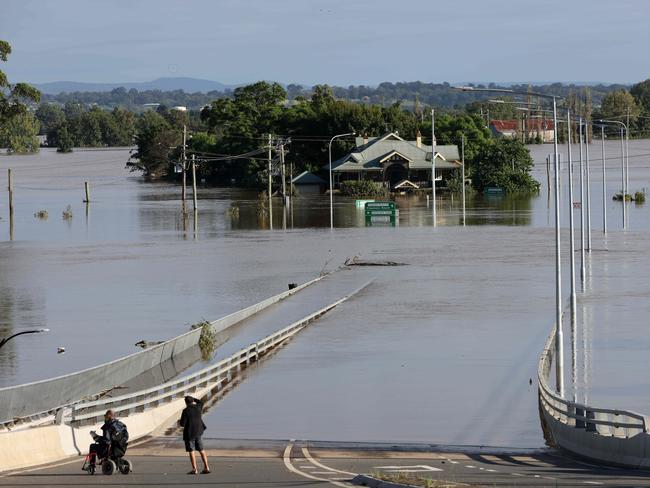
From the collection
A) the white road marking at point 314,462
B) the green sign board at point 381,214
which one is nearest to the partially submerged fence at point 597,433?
the white road marking at point 314,462

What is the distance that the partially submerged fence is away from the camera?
2277cm

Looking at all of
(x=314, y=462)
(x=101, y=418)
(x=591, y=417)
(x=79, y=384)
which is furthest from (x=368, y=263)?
(x=314, y=462)

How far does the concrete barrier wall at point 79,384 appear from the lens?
2847cm

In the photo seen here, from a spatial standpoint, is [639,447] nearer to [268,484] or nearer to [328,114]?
[268,484]

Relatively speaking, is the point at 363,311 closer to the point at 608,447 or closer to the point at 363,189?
the point at 608,447

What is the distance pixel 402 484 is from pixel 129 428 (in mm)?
8805

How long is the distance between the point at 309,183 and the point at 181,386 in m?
127

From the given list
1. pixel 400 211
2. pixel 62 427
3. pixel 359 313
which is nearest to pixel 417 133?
pixel 400 211

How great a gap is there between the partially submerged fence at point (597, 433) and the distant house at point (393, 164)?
123940 mm

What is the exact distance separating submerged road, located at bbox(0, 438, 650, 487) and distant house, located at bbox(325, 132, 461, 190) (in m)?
126

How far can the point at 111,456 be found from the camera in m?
22.0

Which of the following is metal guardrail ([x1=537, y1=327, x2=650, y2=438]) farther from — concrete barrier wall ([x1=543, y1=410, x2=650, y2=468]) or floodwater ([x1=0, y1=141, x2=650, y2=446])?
floodwater ([x1=0, y1=141, x2=650, y2=446])

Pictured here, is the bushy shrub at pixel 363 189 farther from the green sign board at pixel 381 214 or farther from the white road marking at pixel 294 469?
the white road marking at pixel 294 469

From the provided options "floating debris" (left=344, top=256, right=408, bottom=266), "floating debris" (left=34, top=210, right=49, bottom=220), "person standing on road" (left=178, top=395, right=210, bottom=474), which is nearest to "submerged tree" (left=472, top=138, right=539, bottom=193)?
"floating debris" (left=34, top=210, right=49, bottom=220)
